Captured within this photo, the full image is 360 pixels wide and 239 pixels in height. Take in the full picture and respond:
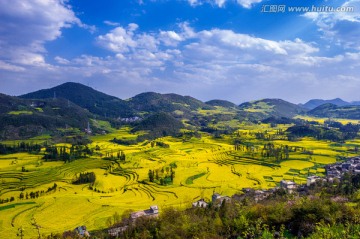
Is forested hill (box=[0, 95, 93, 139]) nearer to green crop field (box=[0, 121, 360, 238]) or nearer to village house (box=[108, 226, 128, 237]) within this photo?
green crop field (box=[0, 121, 360, 238])

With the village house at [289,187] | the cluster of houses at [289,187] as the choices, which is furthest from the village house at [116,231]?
the village house at [289,187]

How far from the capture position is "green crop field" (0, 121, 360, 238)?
2044 inches

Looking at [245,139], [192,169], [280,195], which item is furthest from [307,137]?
[280,195]

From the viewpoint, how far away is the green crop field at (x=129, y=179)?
51906 millimetres

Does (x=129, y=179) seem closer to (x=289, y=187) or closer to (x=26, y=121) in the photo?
(x=289, y=187)

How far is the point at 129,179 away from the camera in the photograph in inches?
2938

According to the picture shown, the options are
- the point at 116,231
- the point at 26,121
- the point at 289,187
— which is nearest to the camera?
the point at 116,231

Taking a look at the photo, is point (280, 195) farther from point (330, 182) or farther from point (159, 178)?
point (159, 178)

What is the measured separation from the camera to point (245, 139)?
5290 inches

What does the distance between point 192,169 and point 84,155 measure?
4499 centimetres

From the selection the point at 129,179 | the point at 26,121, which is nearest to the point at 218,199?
the point at 129,179

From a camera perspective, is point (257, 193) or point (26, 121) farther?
point (26, 121)

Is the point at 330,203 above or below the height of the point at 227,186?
above

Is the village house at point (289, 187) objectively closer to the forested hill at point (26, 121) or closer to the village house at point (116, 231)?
the village house at point (116, 231)
